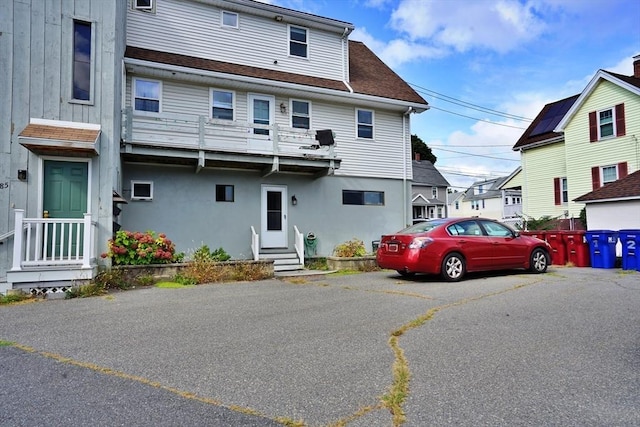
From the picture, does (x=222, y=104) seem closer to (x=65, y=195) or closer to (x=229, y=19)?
(x=229, y=19)

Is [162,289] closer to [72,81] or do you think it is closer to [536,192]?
[72,81]

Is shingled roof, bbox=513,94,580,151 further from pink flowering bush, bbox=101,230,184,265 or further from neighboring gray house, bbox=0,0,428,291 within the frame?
pink flowering bush, bbox=101,230,184,265

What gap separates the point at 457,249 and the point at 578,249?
589 cm

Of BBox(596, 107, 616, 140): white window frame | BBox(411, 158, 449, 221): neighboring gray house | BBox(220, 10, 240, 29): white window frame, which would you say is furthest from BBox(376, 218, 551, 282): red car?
BBox(411, 158, 449, 221): neighboring gray house

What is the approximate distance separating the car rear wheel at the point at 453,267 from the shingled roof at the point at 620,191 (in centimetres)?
1101

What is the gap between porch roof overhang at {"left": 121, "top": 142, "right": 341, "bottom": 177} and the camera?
10734 mm

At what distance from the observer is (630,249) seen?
36.0 ft

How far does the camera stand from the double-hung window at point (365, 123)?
1459 cm

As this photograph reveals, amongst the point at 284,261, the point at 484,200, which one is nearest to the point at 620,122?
the point at 284,261

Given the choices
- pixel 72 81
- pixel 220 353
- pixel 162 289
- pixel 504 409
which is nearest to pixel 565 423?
pixel 504 409

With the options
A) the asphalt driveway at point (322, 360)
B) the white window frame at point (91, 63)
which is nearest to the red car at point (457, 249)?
the asphalt driveway at point (322, 360)

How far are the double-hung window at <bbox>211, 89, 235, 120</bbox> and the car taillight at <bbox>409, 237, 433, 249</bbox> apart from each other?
24.6 ft

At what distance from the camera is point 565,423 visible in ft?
8.59

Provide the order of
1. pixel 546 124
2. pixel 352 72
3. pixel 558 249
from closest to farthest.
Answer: pixel 558 249, pixel 352 72, pixel 546 124
